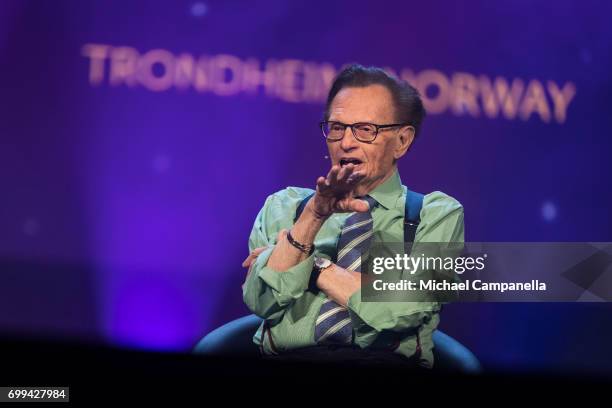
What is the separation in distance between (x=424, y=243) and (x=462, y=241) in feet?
0.69

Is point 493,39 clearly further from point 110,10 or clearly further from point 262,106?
point 110,10

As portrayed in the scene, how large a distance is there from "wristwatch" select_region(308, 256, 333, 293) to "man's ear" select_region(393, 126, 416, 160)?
19.1 inches

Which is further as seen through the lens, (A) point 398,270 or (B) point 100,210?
(B) point 100,210

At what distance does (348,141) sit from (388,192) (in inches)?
9.3

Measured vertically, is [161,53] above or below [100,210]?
above

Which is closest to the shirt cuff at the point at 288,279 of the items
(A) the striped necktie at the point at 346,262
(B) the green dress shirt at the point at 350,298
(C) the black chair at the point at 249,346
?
(B) the green dress shirt at the point at 350,298

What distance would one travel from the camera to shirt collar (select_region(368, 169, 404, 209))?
3076 millimetres

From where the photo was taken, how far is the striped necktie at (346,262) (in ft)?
9.77

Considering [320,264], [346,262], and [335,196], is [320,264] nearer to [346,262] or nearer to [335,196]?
[346,262]

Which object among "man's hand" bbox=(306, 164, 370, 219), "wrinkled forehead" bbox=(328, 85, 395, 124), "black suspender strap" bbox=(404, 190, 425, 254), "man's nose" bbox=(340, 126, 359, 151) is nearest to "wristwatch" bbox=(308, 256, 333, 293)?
"man's hand" bbox=(306, 164, 370, 219)

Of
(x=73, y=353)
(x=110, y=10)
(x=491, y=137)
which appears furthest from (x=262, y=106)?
(x=73, y=353)

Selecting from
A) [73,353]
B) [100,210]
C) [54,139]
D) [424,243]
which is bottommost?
[73,353]

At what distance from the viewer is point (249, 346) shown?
3.14m

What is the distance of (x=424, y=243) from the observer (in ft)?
9.81
